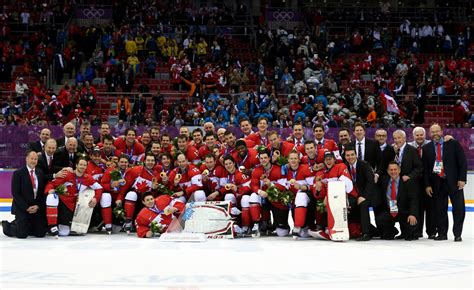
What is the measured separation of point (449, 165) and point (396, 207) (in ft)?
2.92

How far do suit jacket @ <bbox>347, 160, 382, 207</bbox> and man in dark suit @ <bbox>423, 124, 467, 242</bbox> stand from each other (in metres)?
0.69

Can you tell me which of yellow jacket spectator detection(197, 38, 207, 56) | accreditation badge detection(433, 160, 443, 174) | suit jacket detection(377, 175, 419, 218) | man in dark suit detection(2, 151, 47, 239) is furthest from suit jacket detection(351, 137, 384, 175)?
yellow jacket spectator detection(197, 38, 207, 56)

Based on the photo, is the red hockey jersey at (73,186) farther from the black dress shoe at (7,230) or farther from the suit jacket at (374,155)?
the suit jacket at (374,155)

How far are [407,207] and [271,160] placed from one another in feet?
6.40

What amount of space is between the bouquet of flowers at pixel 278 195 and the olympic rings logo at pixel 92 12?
19680 millimetres

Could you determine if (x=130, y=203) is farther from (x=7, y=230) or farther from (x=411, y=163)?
(x=411, y=163)

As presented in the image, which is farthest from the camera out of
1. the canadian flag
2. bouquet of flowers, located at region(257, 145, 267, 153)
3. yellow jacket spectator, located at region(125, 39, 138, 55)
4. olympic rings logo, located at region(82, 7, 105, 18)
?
olympic rings logo, located at region(82, 7, 105, 18)

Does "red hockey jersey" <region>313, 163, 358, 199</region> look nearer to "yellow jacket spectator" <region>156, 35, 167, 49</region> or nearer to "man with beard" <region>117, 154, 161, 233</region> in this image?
"man with beard" <region>117, 154, 161, 233</region>

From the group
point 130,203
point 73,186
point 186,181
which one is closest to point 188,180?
point 186,181

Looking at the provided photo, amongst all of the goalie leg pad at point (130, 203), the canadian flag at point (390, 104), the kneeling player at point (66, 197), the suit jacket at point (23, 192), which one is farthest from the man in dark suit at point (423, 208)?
the canadian flag at point (390, 104)

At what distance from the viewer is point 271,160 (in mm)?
11375

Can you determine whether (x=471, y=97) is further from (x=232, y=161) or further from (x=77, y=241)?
(x=77, y=241)

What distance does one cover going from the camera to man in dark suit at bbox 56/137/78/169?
11531 millimetres

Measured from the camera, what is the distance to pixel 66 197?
11141mm
